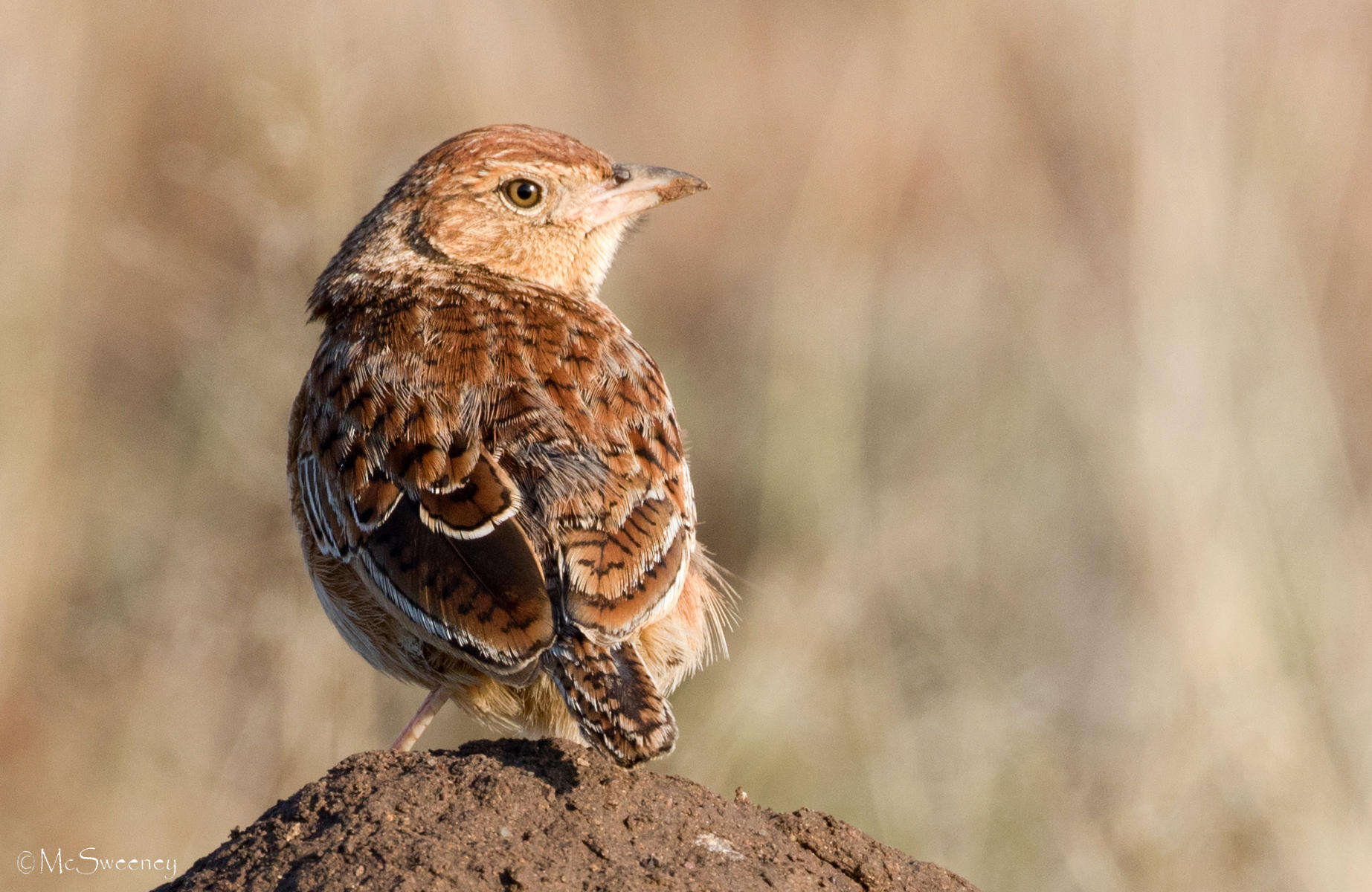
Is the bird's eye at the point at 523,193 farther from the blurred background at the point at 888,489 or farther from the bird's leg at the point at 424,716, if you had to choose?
the bird's leg at the point at 424,716

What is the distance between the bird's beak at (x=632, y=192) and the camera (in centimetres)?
596

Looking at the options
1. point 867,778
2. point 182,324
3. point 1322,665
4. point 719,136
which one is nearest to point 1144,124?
point 1322,665

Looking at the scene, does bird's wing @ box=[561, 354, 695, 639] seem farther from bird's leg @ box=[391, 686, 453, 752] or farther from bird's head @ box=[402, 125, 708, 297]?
bird's head @ box=[402, 125, 708, 297]

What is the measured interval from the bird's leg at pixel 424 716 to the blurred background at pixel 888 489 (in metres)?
2.31

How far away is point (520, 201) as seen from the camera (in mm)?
5898

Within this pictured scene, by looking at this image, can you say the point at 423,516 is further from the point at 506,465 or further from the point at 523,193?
the point at 523,193

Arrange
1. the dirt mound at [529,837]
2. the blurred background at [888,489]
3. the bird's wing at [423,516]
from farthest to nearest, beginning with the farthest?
the blurred background at [888,489] → the bird's wing at [423,516] → the dirt mound at [529,837]

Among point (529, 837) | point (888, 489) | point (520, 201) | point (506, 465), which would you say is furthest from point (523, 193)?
point (888, 489)

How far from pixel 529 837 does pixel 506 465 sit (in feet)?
3.89

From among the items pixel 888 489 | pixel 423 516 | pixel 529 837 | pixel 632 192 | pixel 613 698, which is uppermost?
pixel 632 192

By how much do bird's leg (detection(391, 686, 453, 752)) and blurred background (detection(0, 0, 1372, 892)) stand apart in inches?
91.1

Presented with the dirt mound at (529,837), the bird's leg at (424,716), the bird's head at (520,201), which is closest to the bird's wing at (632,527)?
the dirt mound at (529,837)

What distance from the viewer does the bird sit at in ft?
12.6

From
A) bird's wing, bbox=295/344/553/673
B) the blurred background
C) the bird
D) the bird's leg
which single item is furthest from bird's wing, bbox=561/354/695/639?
the blurred background
